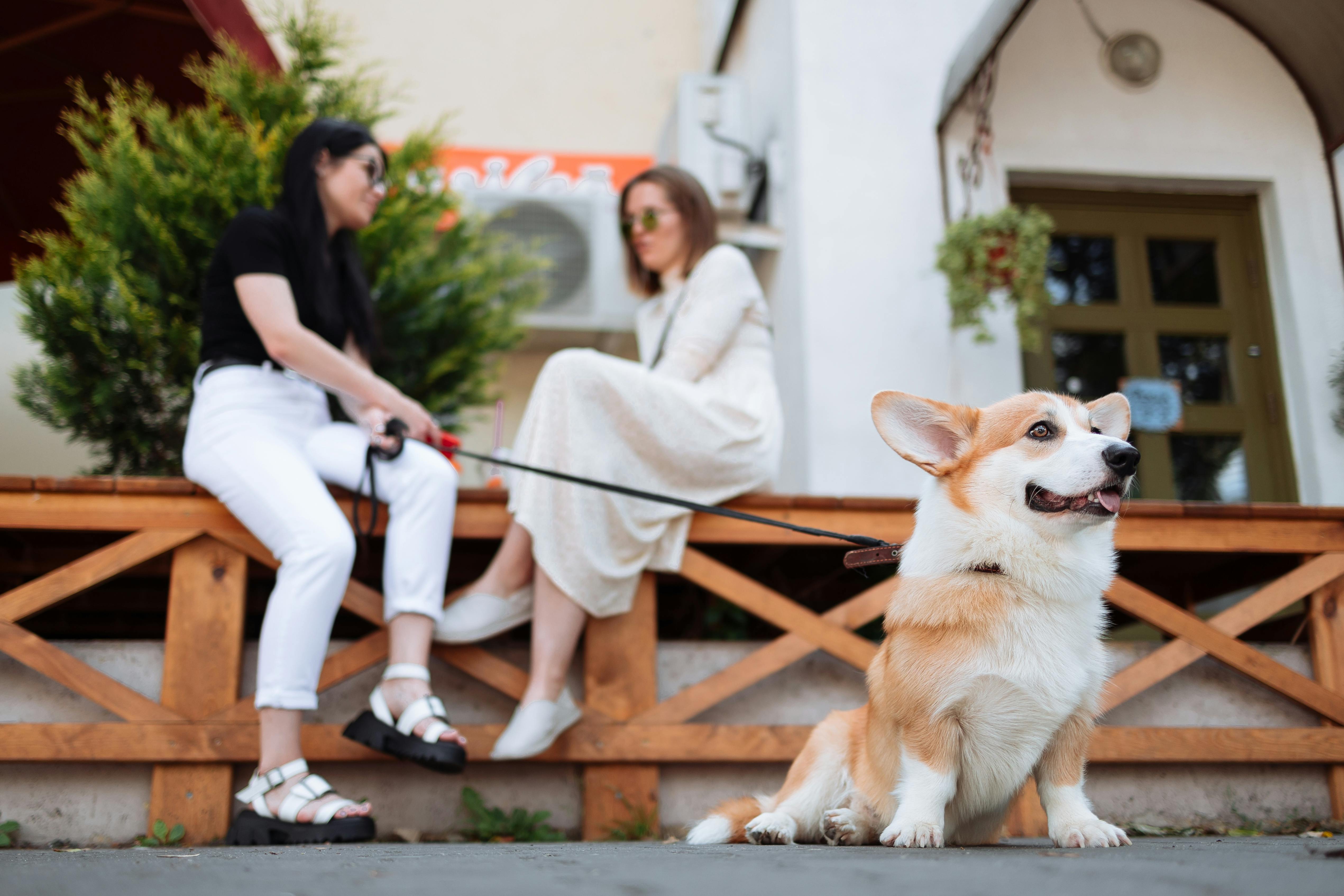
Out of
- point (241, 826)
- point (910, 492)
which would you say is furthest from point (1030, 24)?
point (241, 826)

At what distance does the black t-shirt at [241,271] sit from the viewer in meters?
2.48

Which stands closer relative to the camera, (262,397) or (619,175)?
(262,397)

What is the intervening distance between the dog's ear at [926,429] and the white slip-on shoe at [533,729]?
1.13 m

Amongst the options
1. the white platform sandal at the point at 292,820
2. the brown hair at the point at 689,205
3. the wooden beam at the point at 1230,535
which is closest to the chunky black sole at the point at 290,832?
the white platform sandal at the point at 292,820

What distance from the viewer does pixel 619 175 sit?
5562 millimetres

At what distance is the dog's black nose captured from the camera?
5.16 ft

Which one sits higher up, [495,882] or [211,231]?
[211,231]

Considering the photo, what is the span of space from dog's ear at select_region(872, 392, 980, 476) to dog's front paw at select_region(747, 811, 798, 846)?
2.29ft

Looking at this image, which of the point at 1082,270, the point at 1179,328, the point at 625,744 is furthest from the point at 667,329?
the point at 1179,328

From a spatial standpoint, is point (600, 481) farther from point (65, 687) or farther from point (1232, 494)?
point (1232, 494)

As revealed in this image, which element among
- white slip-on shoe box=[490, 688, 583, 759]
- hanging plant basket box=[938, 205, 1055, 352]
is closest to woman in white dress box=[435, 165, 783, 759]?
white slip-on shoe box=[490, 688, 583, 759]

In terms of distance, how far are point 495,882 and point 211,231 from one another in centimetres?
304

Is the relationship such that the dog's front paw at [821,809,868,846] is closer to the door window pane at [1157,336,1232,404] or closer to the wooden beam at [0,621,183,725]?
the wooden beam at [0,621,183,725]

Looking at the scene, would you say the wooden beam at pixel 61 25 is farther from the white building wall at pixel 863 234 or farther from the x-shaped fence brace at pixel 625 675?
the white building wall at pixel 863 234
